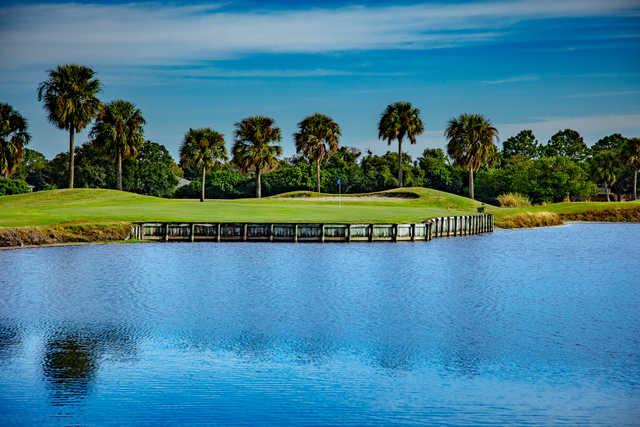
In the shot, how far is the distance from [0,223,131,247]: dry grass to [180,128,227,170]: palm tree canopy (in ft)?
160

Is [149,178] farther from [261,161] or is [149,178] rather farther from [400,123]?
[400,123]

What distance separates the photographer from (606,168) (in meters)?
157

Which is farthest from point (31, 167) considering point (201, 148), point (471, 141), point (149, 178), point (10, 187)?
point (471, 141)

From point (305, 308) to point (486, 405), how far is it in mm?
15177

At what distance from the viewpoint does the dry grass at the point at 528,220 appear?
317 feet

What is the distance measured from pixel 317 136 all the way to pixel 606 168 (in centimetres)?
5988

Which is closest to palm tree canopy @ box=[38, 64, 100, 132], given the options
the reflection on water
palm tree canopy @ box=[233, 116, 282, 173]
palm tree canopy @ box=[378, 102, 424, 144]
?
palm tree canopy @ box=[233, 116, 282, 173]

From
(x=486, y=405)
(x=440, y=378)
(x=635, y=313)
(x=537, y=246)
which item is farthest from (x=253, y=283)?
(x=537, y=246)

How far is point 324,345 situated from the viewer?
27172mm

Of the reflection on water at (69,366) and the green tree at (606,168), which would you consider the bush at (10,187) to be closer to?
the reflection on water at (69,366)

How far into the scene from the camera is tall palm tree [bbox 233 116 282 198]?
12250 cm

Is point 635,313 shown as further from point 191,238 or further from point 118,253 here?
point 191,238

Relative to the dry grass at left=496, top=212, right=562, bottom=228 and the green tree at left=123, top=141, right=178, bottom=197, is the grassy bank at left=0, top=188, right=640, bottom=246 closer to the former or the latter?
the dry grass at left=496, top=212, right=562, bottom=228

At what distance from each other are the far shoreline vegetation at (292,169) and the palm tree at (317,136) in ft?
0.62
